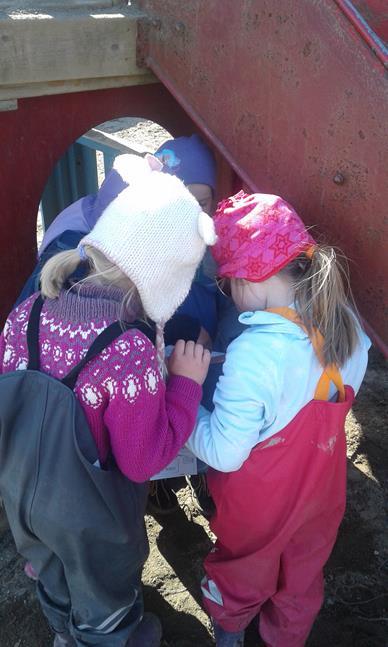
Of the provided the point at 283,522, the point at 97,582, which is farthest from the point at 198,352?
the point at 97,582

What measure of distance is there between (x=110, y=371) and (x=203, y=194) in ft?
4.38

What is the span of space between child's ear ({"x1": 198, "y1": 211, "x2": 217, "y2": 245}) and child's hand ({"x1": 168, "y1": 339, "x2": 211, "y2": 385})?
38 centimetres

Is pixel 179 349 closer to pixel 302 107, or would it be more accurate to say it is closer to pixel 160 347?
pixel 160 347

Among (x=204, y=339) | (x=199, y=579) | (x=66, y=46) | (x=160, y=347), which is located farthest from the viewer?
(x=199, y=579)

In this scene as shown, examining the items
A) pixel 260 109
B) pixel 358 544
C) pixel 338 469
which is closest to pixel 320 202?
pixel 260 109

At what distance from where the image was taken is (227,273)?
197 cm

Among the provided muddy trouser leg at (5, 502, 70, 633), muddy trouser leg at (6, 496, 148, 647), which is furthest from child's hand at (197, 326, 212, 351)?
muddy trouser leg at (5, 502, 70, 633)

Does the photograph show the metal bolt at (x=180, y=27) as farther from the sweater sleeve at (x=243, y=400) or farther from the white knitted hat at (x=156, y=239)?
the sweater sleeve at (x=243, y=400)

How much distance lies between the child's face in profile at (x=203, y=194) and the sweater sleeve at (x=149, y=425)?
1152mm

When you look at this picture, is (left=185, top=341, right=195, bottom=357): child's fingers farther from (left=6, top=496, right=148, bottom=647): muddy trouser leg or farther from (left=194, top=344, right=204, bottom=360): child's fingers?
(left=6, top=496, right=148, bottom=647): muddy trouser leg

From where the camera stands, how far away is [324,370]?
6.44 feet

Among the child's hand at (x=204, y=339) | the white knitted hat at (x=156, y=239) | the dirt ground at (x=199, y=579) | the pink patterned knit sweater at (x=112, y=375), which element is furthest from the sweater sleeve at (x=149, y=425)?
the dirt ground at (x=199, y=579)

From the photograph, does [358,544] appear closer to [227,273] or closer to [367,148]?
[227,273]

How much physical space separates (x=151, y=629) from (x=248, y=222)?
1601 millimetres
